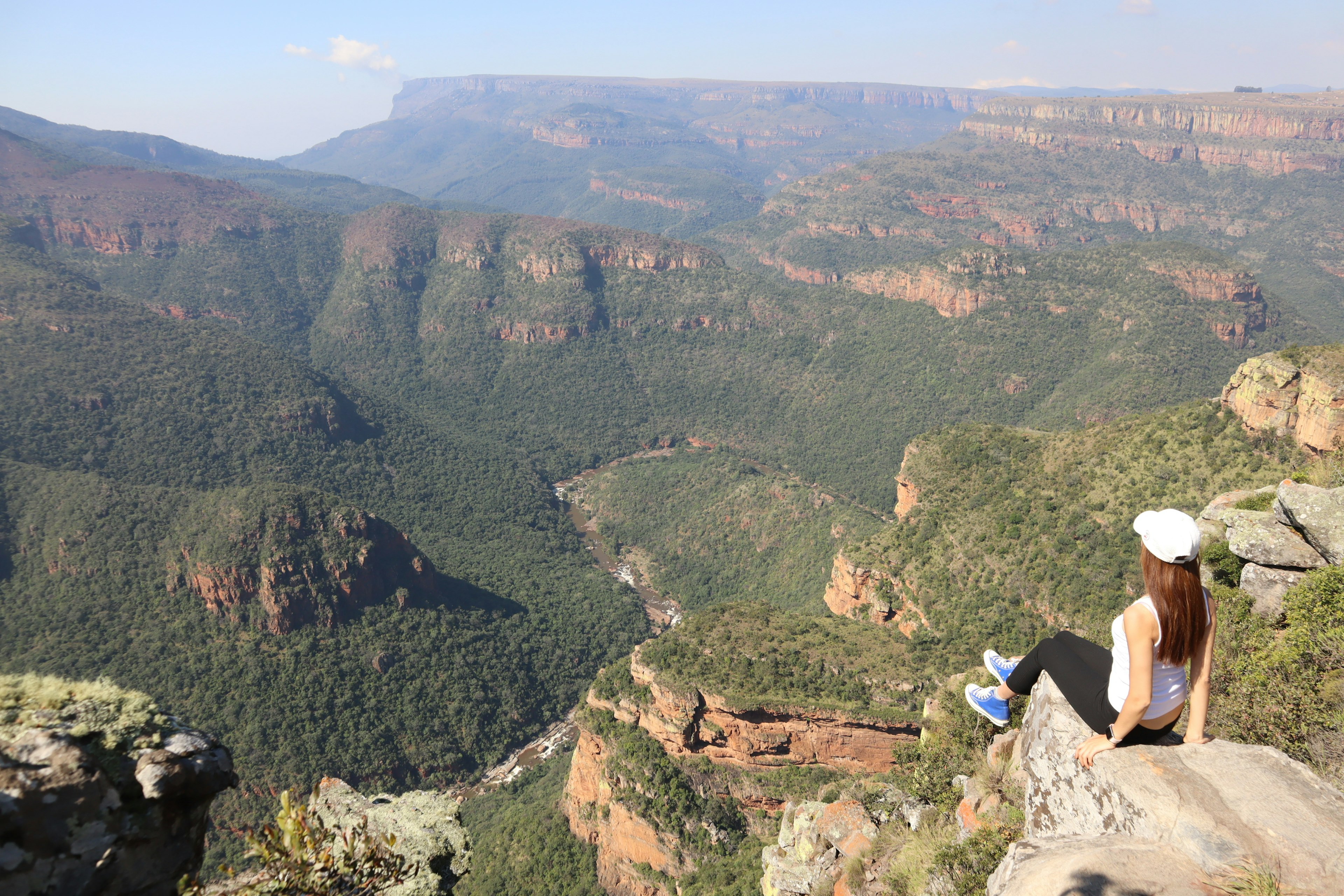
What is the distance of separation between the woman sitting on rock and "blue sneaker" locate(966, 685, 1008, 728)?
323 cm

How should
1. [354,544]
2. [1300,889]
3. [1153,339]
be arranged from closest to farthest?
[1300,889], [354,544], [1153,339]

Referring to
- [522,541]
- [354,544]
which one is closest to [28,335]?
[354,544]

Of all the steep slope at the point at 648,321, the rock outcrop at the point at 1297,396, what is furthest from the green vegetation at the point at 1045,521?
the steep slope at the point at 648,321

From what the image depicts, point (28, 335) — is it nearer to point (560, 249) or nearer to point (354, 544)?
point (354, 544)

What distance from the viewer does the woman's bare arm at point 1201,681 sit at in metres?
8.29

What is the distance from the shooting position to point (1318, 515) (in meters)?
16.1

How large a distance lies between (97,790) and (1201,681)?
14.2 meters

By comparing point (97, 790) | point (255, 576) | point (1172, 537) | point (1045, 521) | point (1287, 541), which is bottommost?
point (255, 576)

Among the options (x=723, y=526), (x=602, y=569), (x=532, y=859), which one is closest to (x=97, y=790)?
(x=532, y=859)

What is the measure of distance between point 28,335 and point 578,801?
98456 millimetres

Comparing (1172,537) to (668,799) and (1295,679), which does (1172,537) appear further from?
(668,799)

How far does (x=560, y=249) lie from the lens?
165625 mm

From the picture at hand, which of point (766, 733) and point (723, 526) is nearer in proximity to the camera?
point (766, 733)

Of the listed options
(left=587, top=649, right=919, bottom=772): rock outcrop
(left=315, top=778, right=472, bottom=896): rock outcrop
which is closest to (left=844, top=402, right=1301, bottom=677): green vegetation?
(left=587, top=649, right=919, bottom=772): rock outcrop
